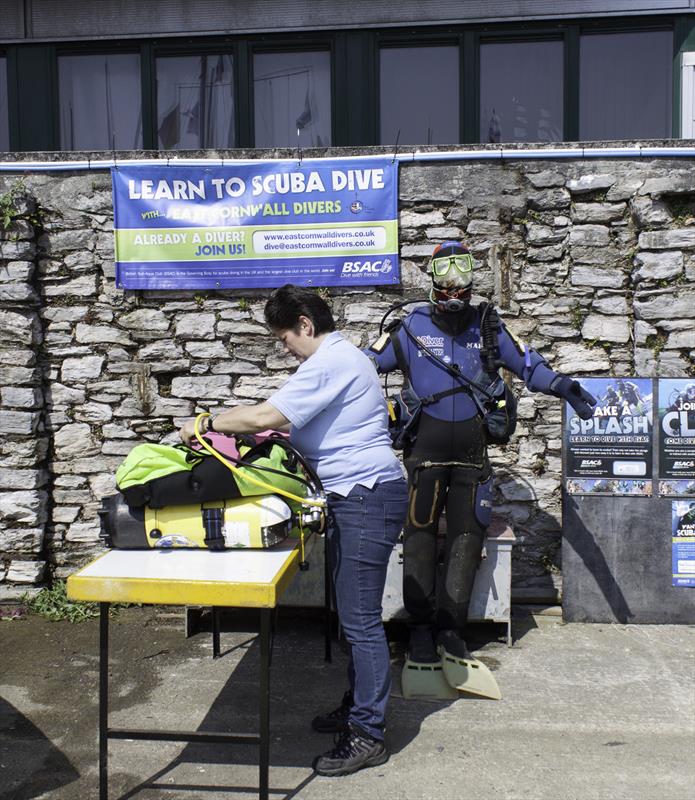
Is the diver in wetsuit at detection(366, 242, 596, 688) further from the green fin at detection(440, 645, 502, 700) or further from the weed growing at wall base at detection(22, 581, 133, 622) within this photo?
the weed growing at wall base at detection(22, 581, 133, 622)

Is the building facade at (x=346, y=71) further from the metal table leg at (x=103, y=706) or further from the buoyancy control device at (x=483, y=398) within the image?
the metal table leg at (x=103, y=706)

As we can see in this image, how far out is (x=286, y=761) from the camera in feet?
12.2

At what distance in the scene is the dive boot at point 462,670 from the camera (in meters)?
4.36

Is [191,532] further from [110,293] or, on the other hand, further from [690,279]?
[690,279]

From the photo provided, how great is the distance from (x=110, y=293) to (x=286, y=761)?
11.0 feet

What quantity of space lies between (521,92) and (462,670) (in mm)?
4834

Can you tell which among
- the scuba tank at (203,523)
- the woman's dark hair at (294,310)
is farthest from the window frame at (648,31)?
the scuba tank at (203,523)

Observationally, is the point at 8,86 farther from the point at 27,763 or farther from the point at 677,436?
the point at 677,436

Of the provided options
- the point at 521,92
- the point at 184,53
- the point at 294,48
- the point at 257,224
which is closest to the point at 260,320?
the point at 257,224

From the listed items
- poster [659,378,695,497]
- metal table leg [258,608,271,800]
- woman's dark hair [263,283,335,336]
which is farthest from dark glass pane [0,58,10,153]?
metal table leg [258,608,271,800]

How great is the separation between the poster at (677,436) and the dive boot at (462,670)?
1.67 metres

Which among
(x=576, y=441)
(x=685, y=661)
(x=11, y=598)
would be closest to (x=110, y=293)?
(x=11, y=598)

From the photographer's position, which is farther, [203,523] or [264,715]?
[203,523]

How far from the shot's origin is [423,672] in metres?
4.47
